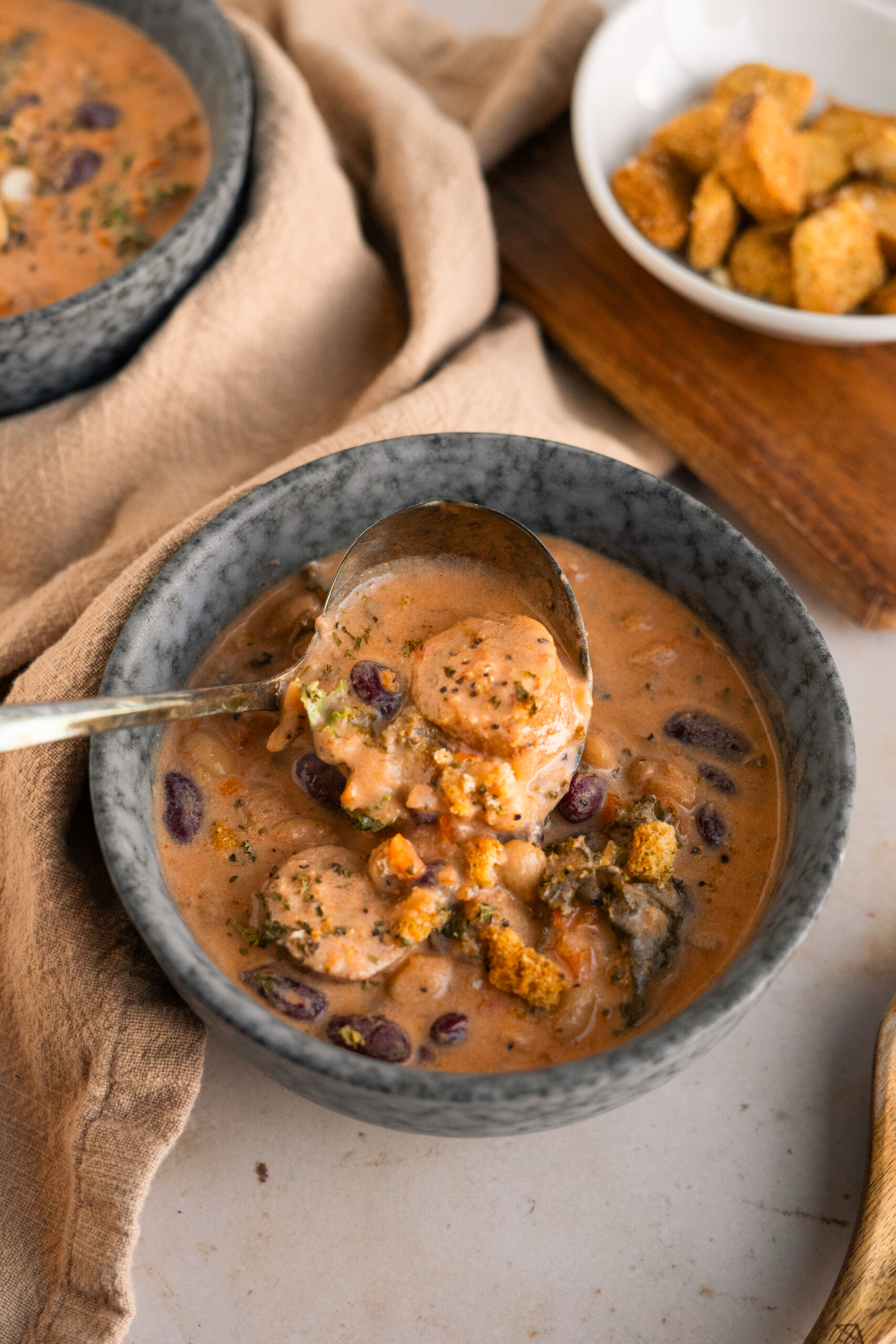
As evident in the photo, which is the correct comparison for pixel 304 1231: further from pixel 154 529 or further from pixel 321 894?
pixel 154 529

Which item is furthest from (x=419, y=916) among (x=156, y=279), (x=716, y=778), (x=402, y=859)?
(x=156, y=279)

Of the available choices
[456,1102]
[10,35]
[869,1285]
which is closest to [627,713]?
[456,1102]

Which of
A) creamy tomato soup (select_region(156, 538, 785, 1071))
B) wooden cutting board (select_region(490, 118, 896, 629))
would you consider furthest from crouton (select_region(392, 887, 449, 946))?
wooden cutting board (select_region(490, 118, 896, 629))

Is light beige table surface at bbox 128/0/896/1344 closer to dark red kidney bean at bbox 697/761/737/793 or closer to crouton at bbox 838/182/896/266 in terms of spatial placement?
dark red kidney bean at bbox 697/761/737/793

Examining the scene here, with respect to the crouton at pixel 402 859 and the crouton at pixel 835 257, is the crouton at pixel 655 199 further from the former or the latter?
the crouton at pixel 402 859

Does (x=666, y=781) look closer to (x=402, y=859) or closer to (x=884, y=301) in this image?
(x=402, y=859)
